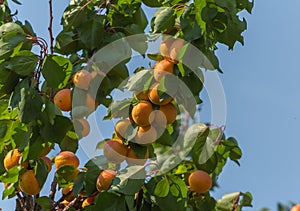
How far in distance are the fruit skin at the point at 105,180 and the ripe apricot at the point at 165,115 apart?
0.71 ft

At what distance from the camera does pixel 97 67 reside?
1.78 meters

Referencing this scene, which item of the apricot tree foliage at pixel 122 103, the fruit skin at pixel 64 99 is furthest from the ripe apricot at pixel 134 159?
the fruit skin at pixel 64 99

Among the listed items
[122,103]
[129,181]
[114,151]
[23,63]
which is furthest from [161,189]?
[23,63]

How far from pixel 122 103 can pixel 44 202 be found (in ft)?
1.31

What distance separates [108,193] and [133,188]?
0.08 metres

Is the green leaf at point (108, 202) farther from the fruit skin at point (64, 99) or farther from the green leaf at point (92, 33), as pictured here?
the green leaf at point (92, 33)

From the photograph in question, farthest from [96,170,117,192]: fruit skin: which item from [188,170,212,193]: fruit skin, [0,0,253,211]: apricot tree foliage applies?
[188,170,212,193]: fruit skin

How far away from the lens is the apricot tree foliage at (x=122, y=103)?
1664 mm

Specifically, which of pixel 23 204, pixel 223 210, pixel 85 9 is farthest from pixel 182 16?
pixel 23 204

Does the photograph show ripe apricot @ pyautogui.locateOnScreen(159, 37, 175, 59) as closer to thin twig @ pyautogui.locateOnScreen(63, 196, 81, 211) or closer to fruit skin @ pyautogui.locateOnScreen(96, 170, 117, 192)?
fruit skin @ pyautogui.locateOnScreen(96, 170, 117, 192)

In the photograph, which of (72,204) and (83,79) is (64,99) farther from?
(72,204)

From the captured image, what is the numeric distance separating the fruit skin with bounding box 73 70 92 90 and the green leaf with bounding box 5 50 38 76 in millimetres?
134

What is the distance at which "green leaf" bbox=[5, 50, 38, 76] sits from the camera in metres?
1.68

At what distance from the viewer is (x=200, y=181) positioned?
1725mm
